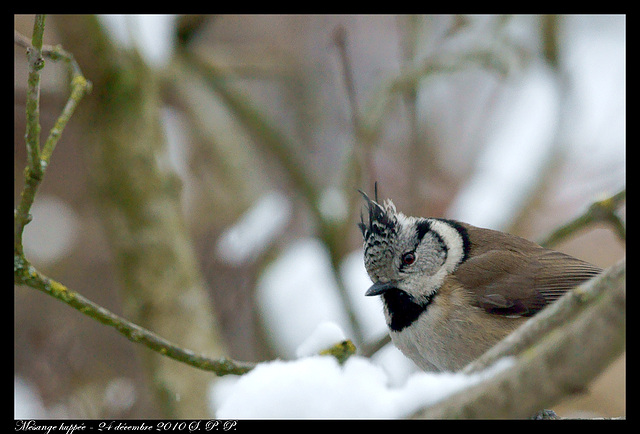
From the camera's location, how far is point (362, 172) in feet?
13.4

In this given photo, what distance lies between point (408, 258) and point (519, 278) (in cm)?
52

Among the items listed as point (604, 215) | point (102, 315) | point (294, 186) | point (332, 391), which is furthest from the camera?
point (294, 186)

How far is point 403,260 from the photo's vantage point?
8.84 ft

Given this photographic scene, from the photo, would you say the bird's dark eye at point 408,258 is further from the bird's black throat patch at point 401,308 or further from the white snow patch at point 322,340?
the white snow patch at point 322,340

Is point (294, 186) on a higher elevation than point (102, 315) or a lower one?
higher

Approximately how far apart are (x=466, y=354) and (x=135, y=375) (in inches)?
117

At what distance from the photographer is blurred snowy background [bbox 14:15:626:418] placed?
12.8 ft

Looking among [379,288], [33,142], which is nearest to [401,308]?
[379,288]

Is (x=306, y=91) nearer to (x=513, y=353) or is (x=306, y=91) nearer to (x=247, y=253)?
(x=247, y=253)

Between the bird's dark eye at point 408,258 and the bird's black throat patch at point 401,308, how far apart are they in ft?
0.45

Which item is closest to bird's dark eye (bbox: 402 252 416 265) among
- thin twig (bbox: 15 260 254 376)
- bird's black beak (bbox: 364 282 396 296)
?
bird's black beak (bbox: 364 282 396 296)

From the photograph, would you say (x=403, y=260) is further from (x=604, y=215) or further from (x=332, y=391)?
(x=332, y=391)

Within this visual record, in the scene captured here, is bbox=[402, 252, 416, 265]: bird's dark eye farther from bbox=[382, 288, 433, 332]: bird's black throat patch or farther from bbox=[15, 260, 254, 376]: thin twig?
bbox=[15, 260, 254, 376]: thin twig

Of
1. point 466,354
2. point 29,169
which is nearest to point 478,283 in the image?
point 466,354
